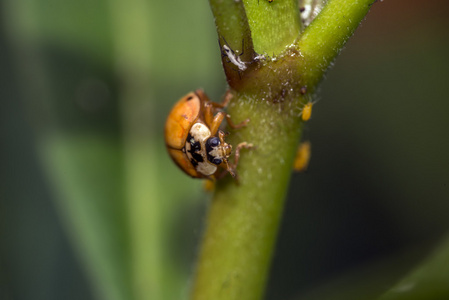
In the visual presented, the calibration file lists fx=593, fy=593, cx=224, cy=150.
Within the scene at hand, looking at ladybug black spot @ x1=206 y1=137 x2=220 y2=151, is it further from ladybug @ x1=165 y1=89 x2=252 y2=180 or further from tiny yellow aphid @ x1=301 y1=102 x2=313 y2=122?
tiny yellow aphid @ x1=301 y1=102 x2=313 y2=122

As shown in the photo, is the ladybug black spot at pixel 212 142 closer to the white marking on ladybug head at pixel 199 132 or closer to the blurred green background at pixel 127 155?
the white marking on ladybug head at pixel 199 132

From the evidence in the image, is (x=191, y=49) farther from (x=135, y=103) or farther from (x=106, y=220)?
(x=106, y=220)

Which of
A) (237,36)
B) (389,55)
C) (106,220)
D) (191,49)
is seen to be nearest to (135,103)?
(191,49)

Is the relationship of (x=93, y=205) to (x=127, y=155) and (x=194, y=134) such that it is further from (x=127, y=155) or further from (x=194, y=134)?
(x=194, y=134)

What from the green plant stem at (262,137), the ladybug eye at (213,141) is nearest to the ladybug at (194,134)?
the ladybug eye at (213,141)

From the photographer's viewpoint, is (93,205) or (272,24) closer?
(272,24)

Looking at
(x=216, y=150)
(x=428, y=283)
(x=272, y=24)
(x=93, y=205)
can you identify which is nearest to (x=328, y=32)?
(x=272, y=24)
